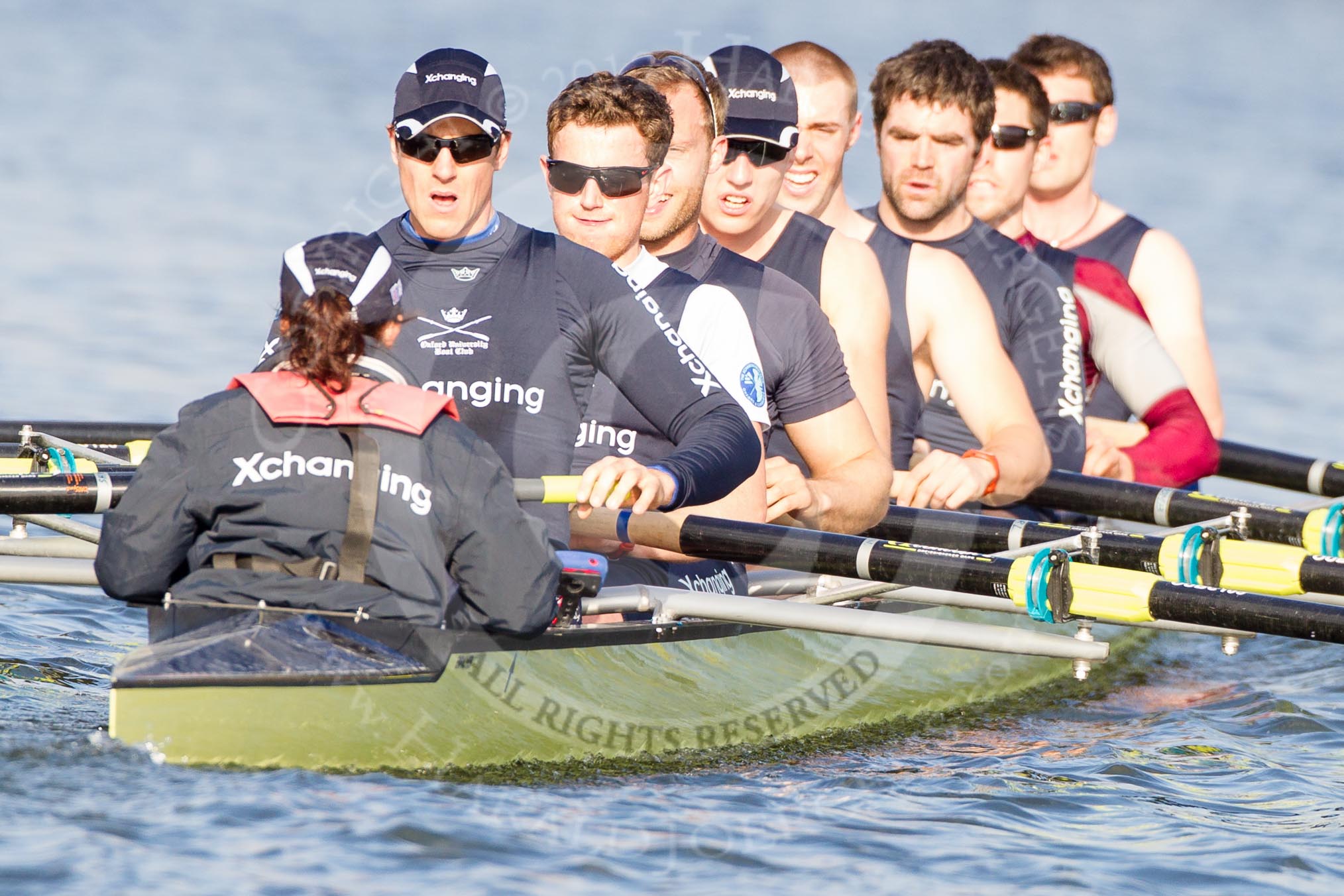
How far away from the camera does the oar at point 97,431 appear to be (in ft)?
22.6

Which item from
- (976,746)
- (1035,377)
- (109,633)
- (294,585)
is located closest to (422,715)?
(294,585)

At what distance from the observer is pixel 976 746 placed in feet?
20.0

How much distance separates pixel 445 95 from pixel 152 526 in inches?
67.8

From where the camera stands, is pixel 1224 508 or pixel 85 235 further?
pixel 85 235

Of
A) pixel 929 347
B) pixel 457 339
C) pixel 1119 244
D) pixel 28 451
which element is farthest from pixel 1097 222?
pixel 28 451

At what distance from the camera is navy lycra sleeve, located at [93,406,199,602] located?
4031 millimetres

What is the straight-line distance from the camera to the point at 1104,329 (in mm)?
8094

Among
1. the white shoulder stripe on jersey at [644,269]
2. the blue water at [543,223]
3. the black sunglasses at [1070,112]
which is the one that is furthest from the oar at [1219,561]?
the black sunglasses at [1070,112]

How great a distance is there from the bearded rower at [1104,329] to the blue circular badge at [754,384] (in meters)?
2.42

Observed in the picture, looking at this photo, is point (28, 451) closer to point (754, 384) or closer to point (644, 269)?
point (644, 269)

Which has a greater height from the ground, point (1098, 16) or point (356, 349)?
point (1098, 16)

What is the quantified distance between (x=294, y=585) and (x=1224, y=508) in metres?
3.80

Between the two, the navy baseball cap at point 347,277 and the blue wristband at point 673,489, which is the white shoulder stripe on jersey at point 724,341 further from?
the navy baseball cap at point 347,277

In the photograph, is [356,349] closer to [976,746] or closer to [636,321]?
[636,321]
